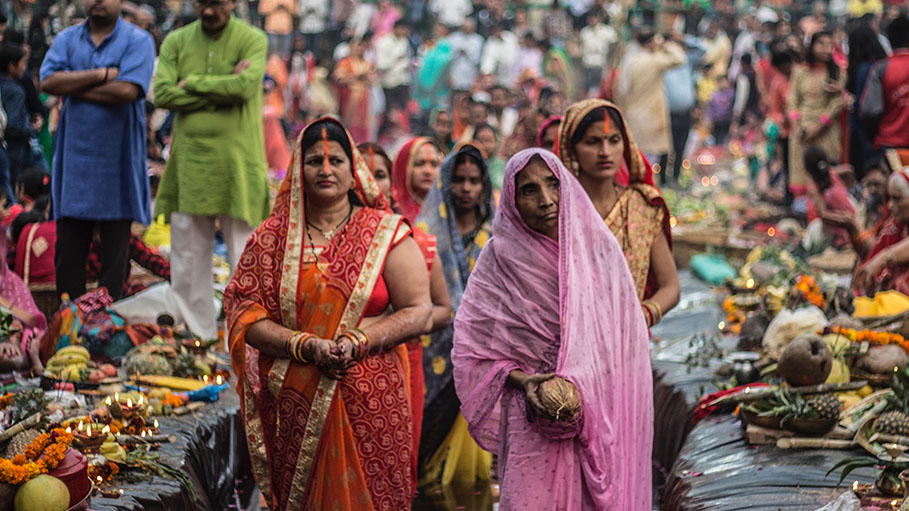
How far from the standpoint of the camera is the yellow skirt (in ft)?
22.4

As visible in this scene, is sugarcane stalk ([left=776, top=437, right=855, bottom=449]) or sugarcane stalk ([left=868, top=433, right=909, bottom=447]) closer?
sugarcane stalk ([left=868, top=433, right=909, bottom=447])

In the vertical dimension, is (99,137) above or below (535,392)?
above

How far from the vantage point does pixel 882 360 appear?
5.82 m


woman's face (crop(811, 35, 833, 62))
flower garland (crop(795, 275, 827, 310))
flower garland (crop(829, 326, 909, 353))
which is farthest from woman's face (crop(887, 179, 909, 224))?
woman's face (crop(811, 35, 833, 62))

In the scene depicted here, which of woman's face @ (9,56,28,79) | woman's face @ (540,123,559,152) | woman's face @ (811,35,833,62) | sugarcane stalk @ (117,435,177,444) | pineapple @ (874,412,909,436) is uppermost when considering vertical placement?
woman's face @ (811,35,833,62)

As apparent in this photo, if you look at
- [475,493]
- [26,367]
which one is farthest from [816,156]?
[26,367]

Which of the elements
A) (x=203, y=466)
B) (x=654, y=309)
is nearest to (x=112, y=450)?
(x=203, y=466)

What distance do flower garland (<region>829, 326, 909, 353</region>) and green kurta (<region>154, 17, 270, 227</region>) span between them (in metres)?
3.54

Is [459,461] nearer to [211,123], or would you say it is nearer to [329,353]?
[329,353]

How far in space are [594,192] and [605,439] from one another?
5.12 feet

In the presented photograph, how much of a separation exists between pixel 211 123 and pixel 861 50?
22.6 feet

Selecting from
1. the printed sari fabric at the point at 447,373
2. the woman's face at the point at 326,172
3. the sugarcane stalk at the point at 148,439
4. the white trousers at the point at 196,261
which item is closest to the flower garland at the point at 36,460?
the sugarcane stalk at the point at 148,439

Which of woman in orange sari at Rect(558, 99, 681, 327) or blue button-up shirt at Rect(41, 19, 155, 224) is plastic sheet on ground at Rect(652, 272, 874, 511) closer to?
woman in orange sari at Rect(558, 99, 681, 327)

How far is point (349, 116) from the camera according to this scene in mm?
19984
